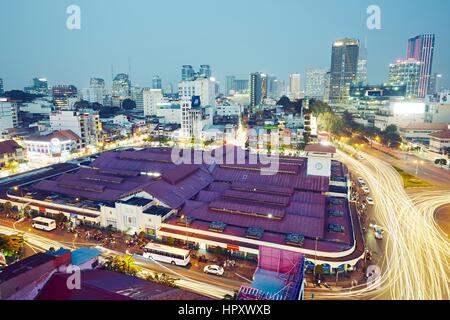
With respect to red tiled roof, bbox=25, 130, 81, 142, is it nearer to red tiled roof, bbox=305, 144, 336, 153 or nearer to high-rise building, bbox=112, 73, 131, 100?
red tiled roof, bbox=305, 144, 336, 153

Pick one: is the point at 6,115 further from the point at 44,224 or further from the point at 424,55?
the point at 424,55

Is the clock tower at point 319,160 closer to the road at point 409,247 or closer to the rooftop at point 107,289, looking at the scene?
the road at point 409,247

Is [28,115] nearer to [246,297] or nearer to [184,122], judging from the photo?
[184,122]

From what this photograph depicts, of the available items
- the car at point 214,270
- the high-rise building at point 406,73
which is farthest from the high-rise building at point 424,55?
the car at point 214,270

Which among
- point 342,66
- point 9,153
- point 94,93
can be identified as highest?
point 342,66

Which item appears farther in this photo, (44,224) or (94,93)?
(94,93)

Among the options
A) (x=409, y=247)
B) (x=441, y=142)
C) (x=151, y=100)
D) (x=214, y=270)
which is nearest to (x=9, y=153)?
(x=214, y=270)

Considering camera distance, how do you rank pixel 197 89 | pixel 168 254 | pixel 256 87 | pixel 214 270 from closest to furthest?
1. pixel 214 270
2. pixel 168 254
3. pixel 197 89
4. pixel 256 87

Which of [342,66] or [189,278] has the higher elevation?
[342,66]
